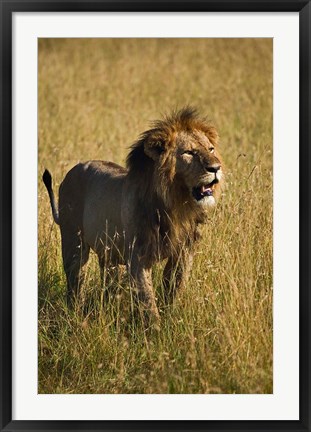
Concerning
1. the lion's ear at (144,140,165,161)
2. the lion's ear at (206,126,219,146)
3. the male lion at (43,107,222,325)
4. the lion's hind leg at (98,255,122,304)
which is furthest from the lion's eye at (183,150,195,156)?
the lion's hind leg at (98,255,122,304)

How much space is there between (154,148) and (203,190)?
425 millimetres

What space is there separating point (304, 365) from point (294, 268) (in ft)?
1.76

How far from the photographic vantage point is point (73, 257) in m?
6.68

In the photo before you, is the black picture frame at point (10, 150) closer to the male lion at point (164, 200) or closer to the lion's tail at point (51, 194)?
the male lion at point (164, 200)

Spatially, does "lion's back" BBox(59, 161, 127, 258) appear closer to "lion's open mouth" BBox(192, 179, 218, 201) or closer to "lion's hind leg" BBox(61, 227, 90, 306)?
"lion's hind leg" BBox(61, 227, 90, 306)

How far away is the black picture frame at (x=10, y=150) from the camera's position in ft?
15.8

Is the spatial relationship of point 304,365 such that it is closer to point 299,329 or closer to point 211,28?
point 299,329

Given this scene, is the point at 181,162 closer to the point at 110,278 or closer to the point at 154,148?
the point at 154,148

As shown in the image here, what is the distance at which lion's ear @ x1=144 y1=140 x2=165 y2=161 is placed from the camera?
5629 mm

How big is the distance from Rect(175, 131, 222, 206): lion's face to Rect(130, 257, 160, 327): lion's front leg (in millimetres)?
584

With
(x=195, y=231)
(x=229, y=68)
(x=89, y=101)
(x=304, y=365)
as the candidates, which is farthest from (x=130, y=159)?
(x=229, y=68)

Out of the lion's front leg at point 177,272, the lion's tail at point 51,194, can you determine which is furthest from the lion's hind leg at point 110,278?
the lion's tail at point 51,194

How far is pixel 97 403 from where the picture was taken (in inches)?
193

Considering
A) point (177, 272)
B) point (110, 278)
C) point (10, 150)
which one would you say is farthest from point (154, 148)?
point (110, 278)
